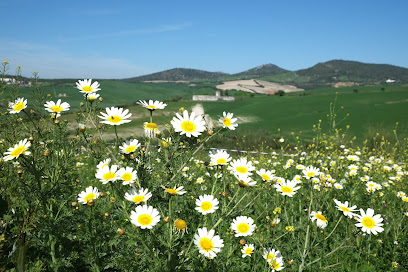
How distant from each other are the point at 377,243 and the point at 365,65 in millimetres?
128397

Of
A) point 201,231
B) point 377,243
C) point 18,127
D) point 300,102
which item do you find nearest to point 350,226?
point 377,243

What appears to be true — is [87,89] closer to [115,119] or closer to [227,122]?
[115,119]

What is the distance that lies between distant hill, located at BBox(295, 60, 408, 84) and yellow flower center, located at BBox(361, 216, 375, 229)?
10441cm

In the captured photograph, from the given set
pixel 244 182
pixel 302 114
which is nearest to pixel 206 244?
pixel 244 182

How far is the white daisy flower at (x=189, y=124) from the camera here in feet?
5.71

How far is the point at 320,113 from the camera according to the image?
27.0 meters

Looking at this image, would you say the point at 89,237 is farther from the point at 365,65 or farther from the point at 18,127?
the point at 365,65

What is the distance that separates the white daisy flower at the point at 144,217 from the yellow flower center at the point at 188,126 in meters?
0.55

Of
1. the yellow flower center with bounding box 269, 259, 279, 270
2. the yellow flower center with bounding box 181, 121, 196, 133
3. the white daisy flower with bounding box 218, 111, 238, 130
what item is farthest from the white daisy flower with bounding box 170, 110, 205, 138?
the yellow flower center with bounding box 269, 259, 279, 270

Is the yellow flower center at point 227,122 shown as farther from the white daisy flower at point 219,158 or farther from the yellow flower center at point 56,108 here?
the yellow flower center at point 56,108

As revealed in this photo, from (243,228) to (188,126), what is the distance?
2.76 ft

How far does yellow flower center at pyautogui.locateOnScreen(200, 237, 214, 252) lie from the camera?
5.16 ft

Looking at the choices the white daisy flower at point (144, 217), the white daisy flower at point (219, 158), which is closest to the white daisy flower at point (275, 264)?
the white daisy flower at point (219, 158)

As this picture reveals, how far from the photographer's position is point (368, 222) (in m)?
2.14
